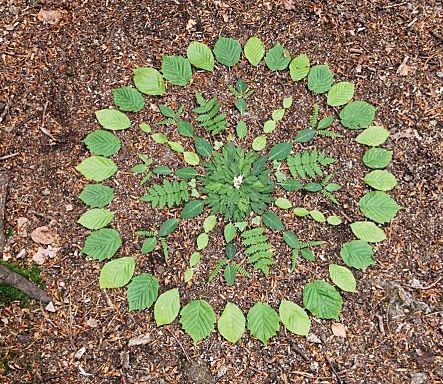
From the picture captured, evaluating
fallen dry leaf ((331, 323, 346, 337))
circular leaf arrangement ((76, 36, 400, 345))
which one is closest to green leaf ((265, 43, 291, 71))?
circular leaf arrangement ((76, 36, 400, 345))

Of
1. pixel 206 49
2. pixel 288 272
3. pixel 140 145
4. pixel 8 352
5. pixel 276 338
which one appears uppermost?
pixel 206 49

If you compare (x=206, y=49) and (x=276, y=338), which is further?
(x=206, y=49)

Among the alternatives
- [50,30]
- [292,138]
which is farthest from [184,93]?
[50,30]

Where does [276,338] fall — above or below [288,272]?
below

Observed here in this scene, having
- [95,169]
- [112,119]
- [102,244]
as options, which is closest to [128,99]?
[112,119]

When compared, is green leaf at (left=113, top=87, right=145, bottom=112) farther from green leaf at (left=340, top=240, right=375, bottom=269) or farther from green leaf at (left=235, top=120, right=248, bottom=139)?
green leaf at (left=340, top=240, right=375, bottom=269)

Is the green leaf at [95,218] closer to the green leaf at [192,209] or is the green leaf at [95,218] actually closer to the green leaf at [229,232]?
the green leaf at [192,209]

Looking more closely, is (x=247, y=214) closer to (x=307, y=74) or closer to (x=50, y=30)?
(x=307, y=74)
